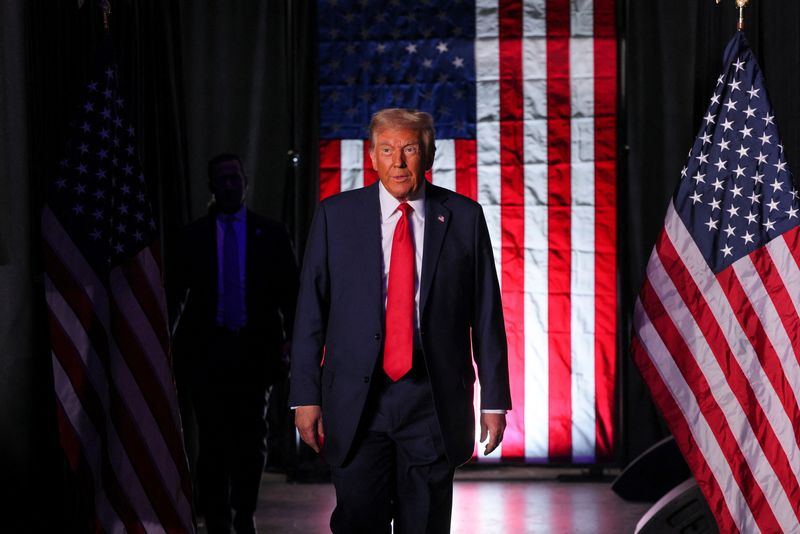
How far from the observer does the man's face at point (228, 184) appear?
150 inches

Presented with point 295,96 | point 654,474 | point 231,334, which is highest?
point 295,96

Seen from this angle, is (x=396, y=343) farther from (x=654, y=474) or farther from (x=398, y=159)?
(x=654, y=474)

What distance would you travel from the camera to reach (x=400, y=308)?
2.69 m

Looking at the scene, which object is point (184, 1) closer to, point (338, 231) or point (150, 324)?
point (150, 324)

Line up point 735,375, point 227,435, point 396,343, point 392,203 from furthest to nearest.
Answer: point 227,435 < point 735,375 < point 392,203 < point 396,343

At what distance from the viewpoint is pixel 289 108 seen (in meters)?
5.45

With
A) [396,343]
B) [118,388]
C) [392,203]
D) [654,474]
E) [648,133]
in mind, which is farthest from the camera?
[648,133]

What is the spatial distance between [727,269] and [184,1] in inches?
127

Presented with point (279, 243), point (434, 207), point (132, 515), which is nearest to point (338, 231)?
point (434, 207)

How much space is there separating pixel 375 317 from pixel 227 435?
1.34 m

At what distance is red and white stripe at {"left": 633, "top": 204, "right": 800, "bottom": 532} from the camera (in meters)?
3.52

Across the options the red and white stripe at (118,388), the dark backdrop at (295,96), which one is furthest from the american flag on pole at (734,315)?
the red and white stripe at (118,388)

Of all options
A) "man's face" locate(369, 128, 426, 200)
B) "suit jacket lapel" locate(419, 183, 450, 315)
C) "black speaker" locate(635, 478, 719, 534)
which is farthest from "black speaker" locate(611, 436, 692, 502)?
"man's face" locate(369, 128, 426, 200)

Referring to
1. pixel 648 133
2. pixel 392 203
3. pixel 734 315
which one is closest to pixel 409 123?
pixel 392 203
